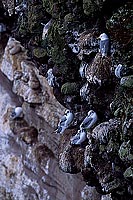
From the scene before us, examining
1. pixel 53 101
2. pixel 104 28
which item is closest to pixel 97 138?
pixel 104 28

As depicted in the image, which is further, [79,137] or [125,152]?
[79,137]

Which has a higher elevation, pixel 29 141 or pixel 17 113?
pixel 17 113

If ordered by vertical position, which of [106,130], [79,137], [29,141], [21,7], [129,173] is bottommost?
[29,141]

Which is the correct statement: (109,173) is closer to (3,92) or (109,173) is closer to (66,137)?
(66,137)

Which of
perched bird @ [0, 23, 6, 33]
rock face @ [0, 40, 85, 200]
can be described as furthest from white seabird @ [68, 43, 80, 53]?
perched bird @ [0, 23, 6, 33]

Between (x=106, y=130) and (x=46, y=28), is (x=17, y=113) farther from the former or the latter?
(x=106, y=130)

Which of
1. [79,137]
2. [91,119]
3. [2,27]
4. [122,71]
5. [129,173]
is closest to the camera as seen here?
[129,173]

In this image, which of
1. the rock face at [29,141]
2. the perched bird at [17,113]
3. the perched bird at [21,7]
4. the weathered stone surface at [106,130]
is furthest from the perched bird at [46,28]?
the perched bird at [17,113]

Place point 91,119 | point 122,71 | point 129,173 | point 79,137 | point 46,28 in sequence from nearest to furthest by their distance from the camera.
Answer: point 129,173 < point 122,71 < point 91,119 < point 79,137 < point 46,28

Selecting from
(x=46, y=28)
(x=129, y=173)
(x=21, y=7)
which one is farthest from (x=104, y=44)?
(x=21, y=7)
